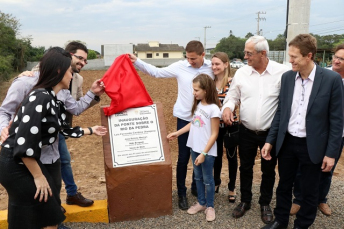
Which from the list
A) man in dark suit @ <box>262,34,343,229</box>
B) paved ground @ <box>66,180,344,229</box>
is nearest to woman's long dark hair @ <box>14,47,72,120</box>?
paved ground @ <box>66,180,344,229</box>

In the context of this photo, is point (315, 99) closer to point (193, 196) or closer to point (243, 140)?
point (243, 140)

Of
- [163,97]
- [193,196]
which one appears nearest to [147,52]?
[163,97]

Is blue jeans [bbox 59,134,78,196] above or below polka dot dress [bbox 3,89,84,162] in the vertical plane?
below

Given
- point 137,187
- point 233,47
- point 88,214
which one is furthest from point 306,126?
point 233,47

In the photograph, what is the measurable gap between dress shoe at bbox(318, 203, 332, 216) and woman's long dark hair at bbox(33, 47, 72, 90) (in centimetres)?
356

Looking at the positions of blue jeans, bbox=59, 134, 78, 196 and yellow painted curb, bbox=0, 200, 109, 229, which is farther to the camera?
yellow painted curb, bbox=0, 200, 109, 229

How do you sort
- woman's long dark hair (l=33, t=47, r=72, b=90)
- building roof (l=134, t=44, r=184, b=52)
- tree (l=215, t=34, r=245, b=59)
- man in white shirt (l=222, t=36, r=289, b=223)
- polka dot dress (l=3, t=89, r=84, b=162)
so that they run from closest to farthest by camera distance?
polka dot dress (l=3, t=89, r=84, b=162), woman's long dark hair (l=33, t=47, r=72, b=90), man in white shirt (l=222, t=36, r=289, b=223), building roof (l=134, t=44, r=184, b=52), tree (l=215, t=34, r=245, b=59)

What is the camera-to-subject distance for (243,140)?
3.75 meters

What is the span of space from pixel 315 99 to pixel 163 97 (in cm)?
1344

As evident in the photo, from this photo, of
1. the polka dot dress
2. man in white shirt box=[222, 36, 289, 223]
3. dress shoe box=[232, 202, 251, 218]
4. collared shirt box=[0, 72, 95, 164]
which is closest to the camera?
the polka dot dress

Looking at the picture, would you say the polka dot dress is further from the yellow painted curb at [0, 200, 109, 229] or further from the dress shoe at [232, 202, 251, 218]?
the dress shoe at [232, 202, 251, 218]

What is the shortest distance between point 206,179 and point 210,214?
1.48 feet

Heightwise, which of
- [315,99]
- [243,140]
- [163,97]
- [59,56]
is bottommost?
[163,97]

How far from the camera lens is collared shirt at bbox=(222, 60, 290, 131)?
11.5 feet
